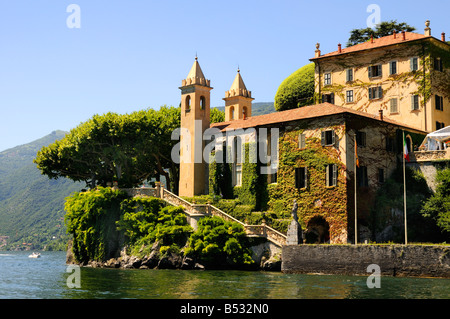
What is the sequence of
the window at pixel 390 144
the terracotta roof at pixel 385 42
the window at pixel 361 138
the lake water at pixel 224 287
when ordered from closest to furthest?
the lake water at pixel 224 287 < the window at pixel 361 138 < the window at pixel 390 144 < the terracotta roof at pixel 385 42

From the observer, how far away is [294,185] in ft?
175

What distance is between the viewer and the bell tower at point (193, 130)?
→ 62.1 meters

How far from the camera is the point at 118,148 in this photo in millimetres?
65062

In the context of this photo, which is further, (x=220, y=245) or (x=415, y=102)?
(x=415, y=102)

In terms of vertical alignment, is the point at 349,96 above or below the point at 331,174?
above

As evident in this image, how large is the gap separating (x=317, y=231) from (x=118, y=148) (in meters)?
24.1

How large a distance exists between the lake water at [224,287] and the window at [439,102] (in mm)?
26572

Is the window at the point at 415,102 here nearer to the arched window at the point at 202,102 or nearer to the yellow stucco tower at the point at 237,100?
the yellow stucco tower at the point at 237,100

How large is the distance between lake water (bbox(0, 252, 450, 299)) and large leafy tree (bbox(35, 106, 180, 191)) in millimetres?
21812

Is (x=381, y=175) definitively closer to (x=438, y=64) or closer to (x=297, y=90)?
(x=438, y=64)

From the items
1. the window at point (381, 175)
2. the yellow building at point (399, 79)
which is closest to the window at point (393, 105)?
the yellow building at point (399, 79)

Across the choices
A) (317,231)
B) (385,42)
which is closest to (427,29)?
(385,42)

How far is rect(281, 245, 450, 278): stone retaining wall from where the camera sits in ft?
131

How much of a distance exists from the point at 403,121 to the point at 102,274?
32.9 metres
